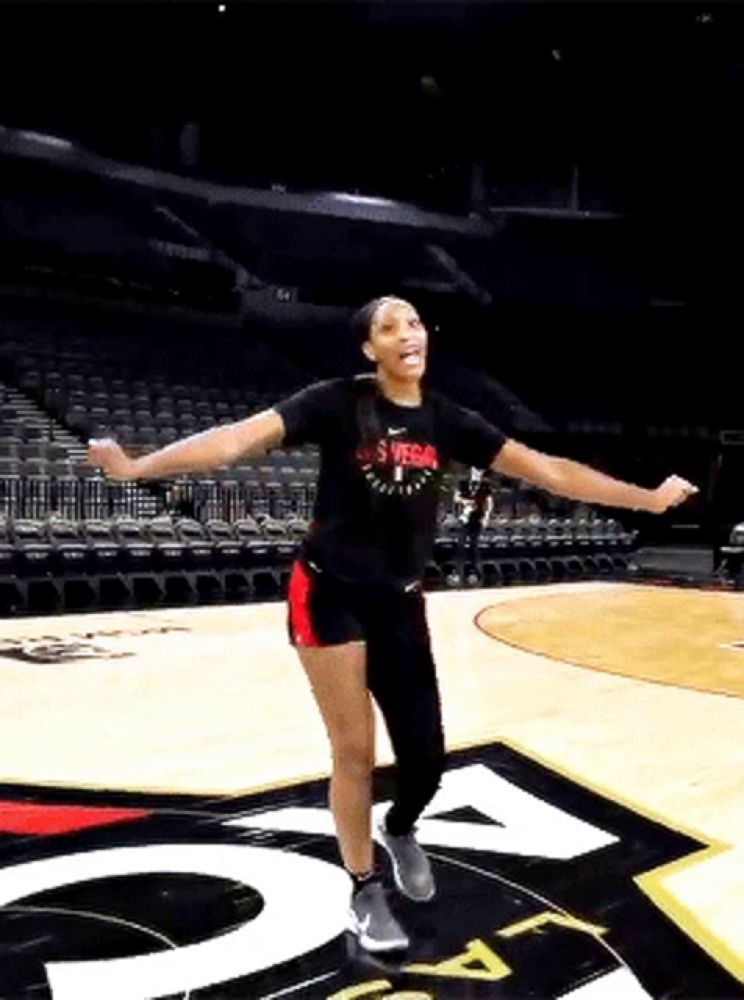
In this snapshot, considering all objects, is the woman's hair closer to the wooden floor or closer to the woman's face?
the woman's face

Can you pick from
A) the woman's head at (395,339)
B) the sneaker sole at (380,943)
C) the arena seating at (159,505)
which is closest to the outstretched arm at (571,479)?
the woman's head at (395,339)

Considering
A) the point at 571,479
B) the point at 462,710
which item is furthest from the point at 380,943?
the point at 462,710

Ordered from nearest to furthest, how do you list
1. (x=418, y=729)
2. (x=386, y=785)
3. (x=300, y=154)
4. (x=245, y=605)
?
(x=418, y=729) → (x=386, y=785) → (x=245, y=605) → (x=300, y=154)

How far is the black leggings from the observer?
8.20ft

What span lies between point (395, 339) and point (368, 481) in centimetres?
33

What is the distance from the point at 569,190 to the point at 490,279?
8.57 ft

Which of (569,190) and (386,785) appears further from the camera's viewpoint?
(569,190)

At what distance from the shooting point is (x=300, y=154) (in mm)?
22562

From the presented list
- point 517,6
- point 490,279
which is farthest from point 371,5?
point 490,279

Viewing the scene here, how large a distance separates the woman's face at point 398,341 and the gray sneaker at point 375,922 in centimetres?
121

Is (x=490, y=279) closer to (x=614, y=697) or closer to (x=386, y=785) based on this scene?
(x=614, y=697)

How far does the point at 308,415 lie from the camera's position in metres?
2.47

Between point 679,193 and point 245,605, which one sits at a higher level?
point 679,193

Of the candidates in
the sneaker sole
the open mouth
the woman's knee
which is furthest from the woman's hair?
the sneaker sole
